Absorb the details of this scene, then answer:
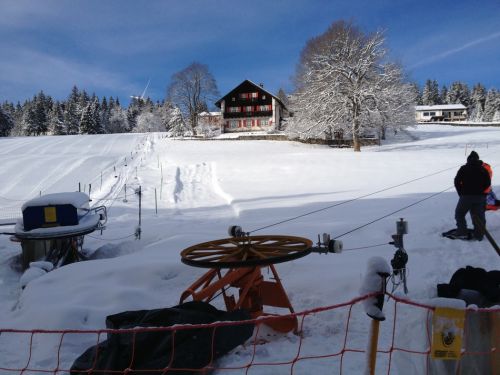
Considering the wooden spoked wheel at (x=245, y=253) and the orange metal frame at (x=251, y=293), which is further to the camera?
the orange metal frame at (x=251, y=293)

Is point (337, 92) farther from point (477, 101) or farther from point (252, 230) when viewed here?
point (477, 101)

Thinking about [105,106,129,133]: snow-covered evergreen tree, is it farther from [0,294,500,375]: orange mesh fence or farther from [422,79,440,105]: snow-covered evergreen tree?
[0,294,500,375]: orange mesh fence

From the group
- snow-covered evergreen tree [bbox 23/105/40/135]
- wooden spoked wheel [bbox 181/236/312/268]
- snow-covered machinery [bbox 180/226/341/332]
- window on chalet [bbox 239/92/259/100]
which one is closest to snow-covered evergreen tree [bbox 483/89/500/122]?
window on chalet [bbox 239/92/259/100]

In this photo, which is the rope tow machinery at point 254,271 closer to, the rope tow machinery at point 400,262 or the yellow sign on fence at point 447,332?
the rope tow machinery at point 400,262

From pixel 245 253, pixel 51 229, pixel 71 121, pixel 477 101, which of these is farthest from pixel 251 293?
pixel 477 101

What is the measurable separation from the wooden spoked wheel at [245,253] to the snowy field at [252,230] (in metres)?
0.87

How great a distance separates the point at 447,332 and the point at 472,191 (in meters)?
6.09

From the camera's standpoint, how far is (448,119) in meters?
96.8

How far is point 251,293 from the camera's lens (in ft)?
16.2

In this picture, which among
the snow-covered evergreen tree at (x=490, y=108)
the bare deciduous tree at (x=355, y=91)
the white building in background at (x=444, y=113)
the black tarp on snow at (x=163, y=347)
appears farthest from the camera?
the white building in background at (x=444, y=113)

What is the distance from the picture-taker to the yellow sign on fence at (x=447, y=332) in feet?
8.44

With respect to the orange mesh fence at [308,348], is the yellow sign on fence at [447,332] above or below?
above

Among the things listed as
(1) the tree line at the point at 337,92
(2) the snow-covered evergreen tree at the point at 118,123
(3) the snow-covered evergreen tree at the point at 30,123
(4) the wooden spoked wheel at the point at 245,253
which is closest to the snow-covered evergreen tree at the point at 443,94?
(1) the tree line at the point at 337,92

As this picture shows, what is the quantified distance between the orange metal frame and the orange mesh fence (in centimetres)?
15
